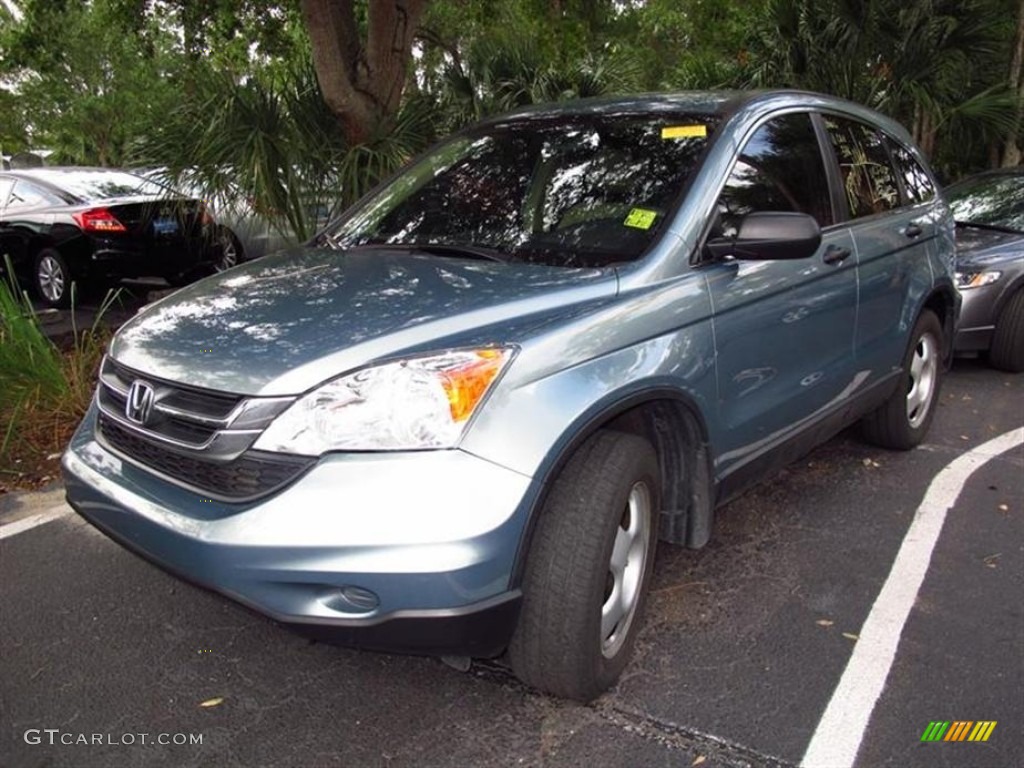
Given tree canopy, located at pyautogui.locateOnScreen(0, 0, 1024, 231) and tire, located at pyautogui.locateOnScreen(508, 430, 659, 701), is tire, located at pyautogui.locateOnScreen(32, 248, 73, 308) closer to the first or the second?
tree canopy, located at pyautogui.locateOnScreen(0, 0, 1024, 231)

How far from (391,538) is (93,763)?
112 centimetres

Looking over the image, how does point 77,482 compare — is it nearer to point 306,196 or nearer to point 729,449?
point 729,449

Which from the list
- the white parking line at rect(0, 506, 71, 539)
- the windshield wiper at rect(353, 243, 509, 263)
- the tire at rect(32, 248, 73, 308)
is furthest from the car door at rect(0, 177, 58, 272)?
the windshield wiper at rect(353, 243, 509, 263)

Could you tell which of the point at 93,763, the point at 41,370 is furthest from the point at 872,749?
the point at 41,370

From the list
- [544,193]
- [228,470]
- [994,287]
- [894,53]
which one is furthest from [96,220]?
[894,53]

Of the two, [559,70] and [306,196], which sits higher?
[559,70]

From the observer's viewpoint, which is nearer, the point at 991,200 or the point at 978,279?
the point at 978,279

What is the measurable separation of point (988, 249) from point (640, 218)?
4541 millimetres

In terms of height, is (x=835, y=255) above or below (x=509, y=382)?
above

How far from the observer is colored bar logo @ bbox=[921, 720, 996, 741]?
2.53 metres

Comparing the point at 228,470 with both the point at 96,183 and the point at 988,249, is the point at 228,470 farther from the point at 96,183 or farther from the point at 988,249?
the point at 96,183

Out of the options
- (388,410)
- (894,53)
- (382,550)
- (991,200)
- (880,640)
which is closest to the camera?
(382,550)

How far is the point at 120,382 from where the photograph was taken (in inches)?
108

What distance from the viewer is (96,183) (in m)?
8.98
